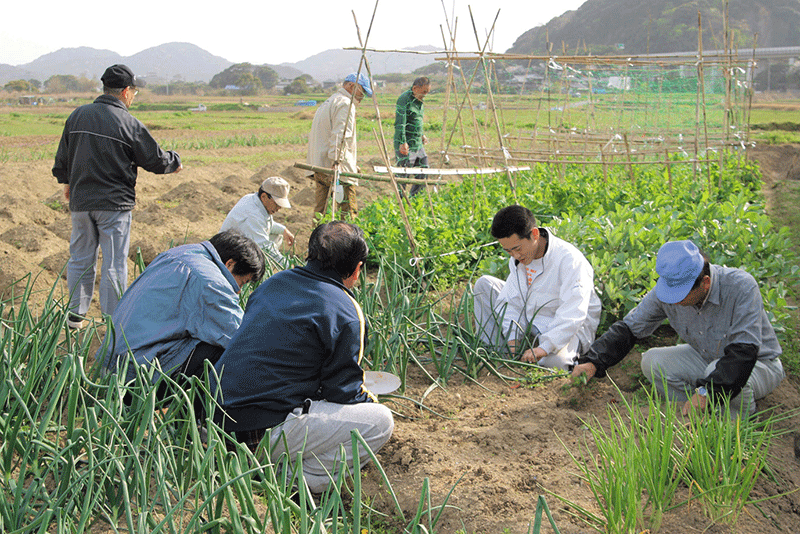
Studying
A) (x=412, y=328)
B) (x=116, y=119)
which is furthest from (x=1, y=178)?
(x=412, y=328)

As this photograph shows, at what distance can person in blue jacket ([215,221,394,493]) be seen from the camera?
2.40 metres

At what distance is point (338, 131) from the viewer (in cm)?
591

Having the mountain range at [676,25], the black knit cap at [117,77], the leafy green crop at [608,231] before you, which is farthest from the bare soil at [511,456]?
the mountain range at [676,25]

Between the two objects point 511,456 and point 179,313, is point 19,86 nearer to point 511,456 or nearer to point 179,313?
point 179,313

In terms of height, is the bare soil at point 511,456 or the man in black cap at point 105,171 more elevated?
the man in black cap at point 105,171

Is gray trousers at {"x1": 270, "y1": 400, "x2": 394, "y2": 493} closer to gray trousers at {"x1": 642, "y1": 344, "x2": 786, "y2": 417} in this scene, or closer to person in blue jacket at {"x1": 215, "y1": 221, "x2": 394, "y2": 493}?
person in blue jacket at {"x1": 215, "y1": 221, "x2": 394, "y2": 493}

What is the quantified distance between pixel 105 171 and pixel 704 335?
3.64m

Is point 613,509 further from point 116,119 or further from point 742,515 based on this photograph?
point 116,119

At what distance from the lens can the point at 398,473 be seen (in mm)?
2654

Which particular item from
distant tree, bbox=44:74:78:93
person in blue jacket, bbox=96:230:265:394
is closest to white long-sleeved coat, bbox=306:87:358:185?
person in blue jacket, bbox=96:230:265:394

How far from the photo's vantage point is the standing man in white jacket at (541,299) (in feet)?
11.3

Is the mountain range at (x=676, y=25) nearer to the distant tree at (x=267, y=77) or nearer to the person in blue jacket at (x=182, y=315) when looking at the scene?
the distant tree at (x=267, y=77)

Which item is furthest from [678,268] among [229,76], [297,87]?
[229,76]

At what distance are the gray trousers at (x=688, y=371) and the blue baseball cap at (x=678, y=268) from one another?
1.42 ft
